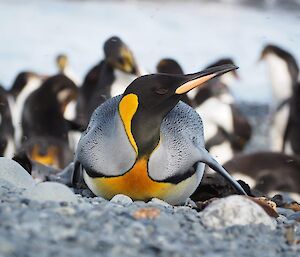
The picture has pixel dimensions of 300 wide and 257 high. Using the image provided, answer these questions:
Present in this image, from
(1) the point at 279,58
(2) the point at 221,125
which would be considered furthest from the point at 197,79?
(1) the point at 279,58

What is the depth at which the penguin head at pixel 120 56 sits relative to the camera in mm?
7594

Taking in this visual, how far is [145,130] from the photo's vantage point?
Result: 138 inches

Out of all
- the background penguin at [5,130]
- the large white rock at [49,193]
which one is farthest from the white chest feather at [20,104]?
the large white rock at [49,193]

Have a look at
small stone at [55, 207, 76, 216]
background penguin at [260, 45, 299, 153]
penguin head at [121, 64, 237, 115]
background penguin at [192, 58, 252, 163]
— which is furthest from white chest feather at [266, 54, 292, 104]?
small stone at [55, 207, 76, 216]

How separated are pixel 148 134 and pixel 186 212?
20.0 inches

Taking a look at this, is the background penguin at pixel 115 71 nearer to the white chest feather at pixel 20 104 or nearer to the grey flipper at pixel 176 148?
the white chest feather at pixel 20 104

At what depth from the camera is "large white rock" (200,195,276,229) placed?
284cm

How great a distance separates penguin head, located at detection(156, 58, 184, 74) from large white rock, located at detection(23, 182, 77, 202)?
4.44 m

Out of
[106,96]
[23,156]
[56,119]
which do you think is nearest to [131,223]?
[23,156]

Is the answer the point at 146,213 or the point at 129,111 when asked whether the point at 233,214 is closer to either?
the point at 146,213

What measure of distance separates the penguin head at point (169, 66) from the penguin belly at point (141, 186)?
12.7 feet

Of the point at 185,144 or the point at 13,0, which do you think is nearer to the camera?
→ the point at 185,144

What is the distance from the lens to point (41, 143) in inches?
320

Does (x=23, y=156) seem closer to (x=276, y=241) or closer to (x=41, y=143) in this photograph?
(x=276, y=241)
